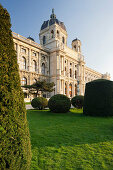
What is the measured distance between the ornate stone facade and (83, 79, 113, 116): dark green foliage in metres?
15.2

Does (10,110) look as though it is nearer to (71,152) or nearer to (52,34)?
(71,152)

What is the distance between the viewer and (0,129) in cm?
121

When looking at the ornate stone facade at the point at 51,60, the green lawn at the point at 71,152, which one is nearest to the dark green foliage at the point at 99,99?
the green lawn at the point at 71,152

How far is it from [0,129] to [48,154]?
201 cm

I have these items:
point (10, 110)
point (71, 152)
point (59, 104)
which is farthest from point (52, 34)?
point (10, 110)

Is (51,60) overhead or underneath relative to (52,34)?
underneath

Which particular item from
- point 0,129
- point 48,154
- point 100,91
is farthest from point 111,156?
point 100,91

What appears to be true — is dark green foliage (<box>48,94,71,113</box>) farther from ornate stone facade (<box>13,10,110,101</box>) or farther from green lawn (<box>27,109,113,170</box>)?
ornate stone facade (<box>13,10,110,101</box>)

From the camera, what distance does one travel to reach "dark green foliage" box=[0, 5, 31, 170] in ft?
4.17

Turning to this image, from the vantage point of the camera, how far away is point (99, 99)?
7.91m

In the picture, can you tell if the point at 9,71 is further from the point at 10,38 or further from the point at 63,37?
the point at 63,37

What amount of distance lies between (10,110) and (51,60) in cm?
3258

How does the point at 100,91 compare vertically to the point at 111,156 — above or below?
above

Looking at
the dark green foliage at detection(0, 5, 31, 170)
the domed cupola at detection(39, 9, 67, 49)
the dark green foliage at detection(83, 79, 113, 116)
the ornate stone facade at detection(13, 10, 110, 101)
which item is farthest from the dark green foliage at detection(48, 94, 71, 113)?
the domed cupola at detection(39, 9, 67, 49)
